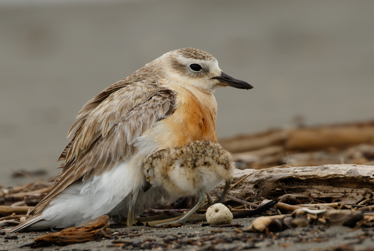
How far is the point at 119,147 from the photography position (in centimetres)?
508

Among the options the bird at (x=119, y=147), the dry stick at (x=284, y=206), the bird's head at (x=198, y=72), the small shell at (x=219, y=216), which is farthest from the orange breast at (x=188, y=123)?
the dry stick at (x=284, y=206)

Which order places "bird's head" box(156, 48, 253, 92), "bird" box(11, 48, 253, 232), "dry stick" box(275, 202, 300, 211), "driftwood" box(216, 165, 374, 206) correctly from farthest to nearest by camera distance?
"bird's head" box(156, 48, 253, 92)
"bird" box(11, 48, 253, 232)
"driftwood" box(216, 165, 374, 206)
"dry stick" box(275, 202, 300, 211)

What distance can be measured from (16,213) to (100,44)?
9938mm

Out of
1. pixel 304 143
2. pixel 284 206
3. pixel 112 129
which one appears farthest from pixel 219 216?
pixel 304 143

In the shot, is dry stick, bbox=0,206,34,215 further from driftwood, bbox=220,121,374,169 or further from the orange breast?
driftwood, bbox=220,121,374,169

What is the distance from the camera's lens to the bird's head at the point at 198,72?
6.14 m

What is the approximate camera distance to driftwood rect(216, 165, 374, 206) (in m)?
4.85

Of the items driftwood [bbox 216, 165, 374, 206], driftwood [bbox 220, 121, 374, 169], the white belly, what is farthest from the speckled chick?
driftwood [bbox 220, 121, 374, 169]

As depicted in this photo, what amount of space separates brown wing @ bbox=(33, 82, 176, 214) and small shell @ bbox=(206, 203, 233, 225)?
100 cm

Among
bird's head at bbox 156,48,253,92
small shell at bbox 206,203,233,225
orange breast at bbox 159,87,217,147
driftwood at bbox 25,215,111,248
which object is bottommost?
driftwood at bbox 25,215,111,248

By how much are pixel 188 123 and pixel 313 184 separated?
4.08 ft

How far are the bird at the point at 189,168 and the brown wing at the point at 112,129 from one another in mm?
385

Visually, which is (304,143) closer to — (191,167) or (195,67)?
(195,67)

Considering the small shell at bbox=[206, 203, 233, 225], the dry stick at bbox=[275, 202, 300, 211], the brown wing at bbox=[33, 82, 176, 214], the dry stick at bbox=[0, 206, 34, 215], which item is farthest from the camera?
the dry stick at bbox=[0, 206, 34, 215]
